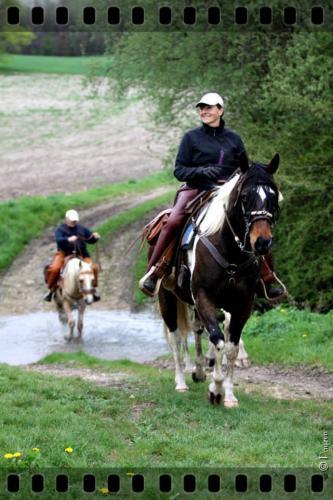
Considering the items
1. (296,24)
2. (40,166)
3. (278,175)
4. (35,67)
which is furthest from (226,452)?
(35,67)

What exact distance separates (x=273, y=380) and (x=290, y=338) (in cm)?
255

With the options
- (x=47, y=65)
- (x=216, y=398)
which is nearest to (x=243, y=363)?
(x=216, y=398)

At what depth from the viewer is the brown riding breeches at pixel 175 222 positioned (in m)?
10.8

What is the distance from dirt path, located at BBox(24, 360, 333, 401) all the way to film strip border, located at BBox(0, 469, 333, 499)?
13.1 feet

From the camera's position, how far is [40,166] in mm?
40438

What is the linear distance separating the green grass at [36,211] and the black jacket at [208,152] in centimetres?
1601

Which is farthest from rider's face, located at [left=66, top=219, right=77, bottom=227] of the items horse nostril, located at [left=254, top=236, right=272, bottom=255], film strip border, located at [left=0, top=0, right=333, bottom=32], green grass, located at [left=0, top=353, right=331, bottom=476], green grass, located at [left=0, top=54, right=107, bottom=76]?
green grass, located at [left=0, top=54, right=107, bottom=76]

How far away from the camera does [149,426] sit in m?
9.16

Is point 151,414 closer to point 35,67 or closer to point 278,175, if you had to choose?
point 278,175

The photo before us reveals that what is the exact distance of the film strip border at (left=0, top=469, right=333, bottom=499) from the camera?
717cm

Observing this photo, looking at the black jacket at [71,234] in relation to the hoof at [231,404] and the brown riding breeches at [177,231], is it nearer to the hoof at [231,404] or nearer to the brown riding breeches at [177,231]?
the brown riding breeches at [177,231]

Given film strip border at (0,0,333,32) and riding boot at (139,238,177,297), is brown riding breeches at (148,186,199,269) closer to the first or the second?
riding boot at (139,238,177,297)

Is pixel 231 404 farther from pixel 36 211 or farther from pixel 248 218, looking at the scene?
pixel 36 211

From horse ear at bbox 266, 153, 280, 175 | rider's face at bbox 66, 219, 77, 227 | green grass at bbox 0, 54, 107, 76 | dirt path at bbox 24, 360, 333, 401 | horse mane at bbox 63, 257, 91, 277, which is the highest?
horse ear at bbox 266, 153, 280, 175
